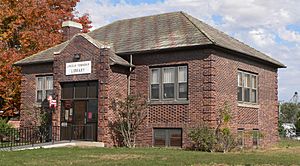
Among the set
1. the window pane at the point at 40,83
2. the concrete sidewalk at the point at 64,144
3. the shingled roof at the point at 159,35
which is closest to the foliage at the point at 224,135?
the shingled roof at the point at 159,35

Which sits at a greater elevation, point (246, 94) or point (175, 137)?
point (246, 94)

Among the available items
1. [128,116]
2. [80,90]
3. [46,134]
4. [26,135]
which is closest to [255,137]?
[128,116]

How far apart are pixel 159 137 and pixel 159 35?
Result: 546 cm

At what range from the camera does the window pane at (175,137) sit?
22.7 m

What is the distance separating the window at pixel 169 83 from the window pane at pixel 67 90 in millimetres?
4444

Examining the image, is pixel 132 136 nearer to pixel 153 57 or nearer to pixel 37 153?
pixel 153 57

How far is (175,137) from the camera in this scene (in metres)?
22.8

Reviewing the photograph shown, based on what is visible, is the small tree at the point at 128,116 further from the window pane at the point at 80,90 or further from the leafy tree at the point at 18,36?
the leafy tree at the point at 18,36

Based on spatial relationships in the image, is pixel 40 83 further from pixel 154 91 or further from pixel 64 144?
pixel 154 91

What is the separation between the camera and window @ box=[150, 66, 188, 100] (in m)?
22.9

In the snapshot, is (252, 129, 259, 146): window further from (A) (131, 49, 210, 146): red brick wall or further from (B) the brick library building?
(A) (131, 49, 210, 146): red brick wall

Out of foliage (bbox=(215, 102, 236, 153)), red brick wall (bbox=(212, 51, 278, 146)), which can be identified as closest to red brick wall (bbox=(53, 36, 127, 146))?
red brick wall (bbox=(212, 51, 278, 146))

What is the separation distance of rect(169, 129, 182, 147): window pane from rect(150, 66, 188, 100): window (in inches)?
63.7

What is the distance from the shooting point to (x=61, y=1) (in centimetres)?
3628
